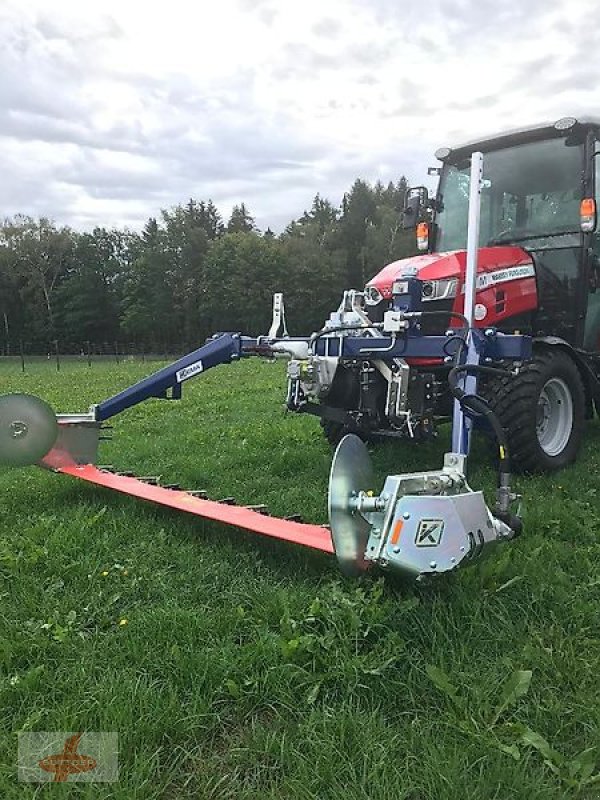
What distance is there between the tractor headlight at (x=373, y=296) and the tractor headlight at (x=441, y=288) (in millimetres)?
418

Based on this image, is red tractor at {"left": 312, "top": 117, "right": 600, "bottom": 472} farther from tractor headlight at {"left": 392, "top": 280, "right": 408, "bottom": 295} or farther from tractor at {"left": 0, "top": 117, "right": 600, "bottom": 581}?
tractor headlight at {"left": 392, "top": 280, "right": 408, "bottom": 295}

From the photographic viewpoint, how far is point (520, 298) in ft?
18.8

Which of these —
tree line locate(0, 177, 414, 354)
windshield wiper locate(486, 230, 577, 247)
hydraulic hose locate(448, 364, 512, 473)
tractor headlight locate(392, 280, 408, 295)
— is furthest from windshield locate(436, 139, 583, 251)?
tree line locate(0, 177, 414, 354)

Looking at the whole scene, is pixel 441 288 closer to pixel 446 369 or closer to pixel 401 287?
pixel 446 369

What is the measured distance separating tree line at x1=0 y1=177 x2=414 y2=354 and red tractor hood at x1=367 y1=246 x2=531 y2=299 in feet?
133

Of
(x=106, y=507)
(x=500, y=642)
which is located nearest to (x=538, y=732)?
(x=500, y=642)

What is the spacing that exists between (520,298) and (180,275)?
51.3 m

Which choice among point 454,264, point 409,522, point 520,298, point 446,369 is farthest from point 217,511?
point 520,298

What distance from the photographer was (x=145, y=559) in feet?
12.6

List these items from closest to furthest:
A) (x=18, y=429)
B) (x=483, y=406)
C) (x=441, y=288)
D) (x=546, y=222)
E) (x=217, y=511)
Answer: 1. (x=483, y=406)
2. (x=217, y=511)
3. (x=18, y=429)
4. (x=441, y=288)
5. (x=546, y=222)

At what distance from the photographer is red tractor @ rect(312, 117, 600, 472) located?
504 cm

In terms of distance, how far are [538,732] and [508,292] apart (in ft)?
12.5

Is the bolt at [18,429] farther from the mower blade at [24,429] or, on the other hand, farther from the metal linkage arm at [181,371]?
the metal linkage arm at [181,371]

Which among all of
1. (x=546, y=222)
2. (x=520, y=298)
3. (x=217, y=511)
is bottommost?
(x=217, y=511)
